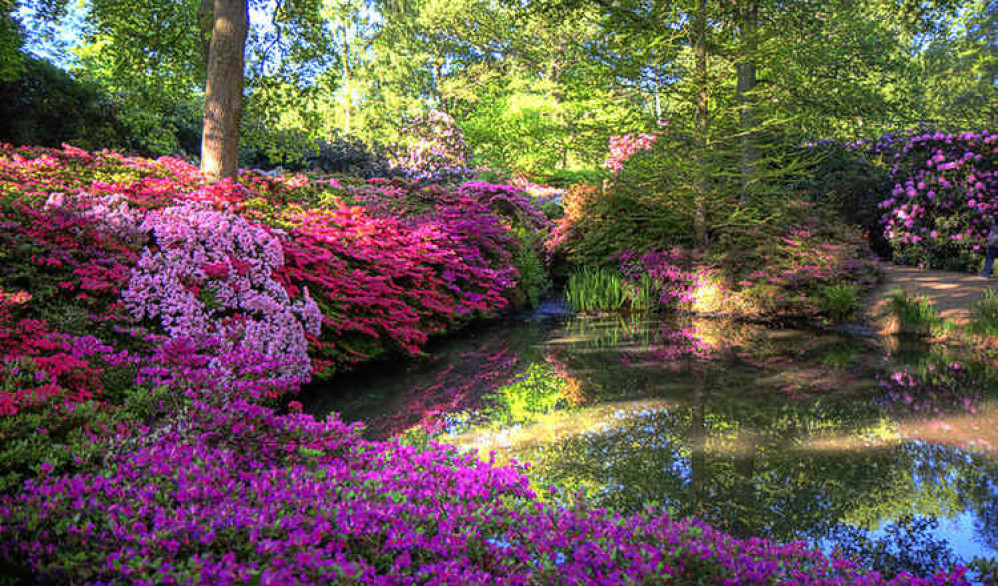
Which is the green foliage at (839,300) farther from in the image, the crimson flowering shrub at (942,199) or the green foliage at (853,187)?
the crimson flowering shrub at (942,199)

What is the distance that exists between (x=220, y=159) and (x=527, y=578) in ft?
22.6

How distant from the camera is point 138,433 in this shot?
7.62 feet

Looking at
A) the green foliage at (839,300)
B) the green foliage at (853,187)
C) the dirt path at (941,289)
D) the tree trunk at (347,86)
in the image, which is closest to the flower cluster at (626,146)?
the green foliage at (853,187)

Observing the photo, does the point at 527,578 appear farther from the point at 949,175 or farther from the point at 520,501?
the point at 949,175

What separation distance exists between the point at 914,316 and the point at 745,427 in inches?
213

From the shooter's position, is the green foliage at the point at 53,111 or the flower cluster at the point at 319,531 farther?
the green foliage at the point at 53,111

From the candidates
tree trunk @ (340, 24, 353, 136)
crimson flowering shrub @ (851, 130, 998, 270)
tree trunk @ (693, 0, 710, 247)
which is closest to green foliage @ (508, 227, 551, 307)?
tree trunk @ (693, 0, 710, 247)

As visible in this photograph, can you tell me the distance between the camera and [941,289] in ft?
29.8

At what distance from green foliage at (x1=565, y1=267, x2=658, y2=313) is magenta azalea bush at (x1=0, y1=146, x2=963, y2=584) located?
19.1ft

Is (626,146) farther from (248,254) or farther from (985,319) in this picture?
(248,254)

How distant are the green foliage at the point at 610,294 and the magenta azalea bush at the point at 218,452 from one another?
19.1ft

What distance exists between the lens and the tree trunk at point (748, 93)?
9336 millimetres

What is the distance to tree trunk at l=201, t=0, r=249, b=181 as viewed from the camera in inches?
268

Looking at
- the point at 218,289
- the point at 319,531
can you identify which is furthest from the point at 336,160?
the point at 319,531
